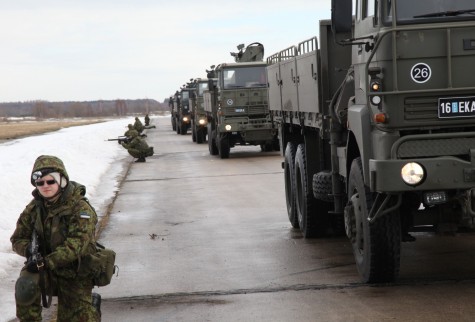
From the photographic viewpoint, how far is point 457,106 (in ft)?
22.8

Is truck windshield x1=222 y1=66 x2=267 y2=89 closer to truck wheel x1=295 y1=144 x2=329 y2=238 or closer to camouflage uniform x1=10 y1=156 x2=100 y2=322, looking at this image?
truck wheel x1=295 y1=144 x2=329 y2=238

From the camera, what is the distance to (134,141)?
87.1ft

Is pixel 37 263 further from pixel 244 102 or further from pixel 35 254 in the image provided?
pixel 244 102

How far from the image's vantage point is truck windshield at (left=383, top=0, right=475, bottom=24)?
23.0 ft

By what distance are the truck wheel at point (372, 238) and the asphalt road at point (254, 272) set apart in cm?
17

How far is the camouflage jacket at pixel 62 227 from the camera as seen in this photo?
559 cm

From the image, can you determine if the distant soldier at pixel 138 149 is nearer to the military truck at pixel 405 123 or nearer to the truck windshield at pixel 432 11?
the military truck at pixel 405 123

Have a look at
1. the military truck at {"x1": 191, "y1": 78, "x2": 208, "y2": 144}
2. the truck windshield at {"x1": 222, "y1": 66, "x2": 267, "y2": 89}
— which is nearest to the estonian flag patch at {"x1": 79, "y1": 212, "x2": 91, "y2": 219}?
the truck windshield at {"x1": 222, "y1": 66, "x2": 267, "y2": 89}

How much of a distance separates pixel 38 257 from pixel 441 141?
3.15 m

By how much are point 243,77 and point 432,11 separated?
18.6 m

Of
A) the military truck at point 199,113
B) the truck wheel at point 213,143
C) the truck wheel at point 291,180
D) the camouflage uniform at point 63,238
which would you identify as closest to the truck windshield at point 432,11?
the camouflage uniform at point 63,238

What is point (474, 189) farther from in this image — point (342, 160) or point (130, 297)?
point (130, 297)

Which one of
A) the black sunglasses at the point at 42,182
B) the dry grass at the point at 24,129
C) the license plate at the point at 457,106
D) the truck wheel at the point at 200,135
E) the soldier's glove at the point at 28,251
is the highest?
the license plate at the point at 457,106

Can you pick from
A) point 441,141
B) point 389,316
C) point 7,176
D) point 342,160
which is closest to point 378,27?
point 441,141
